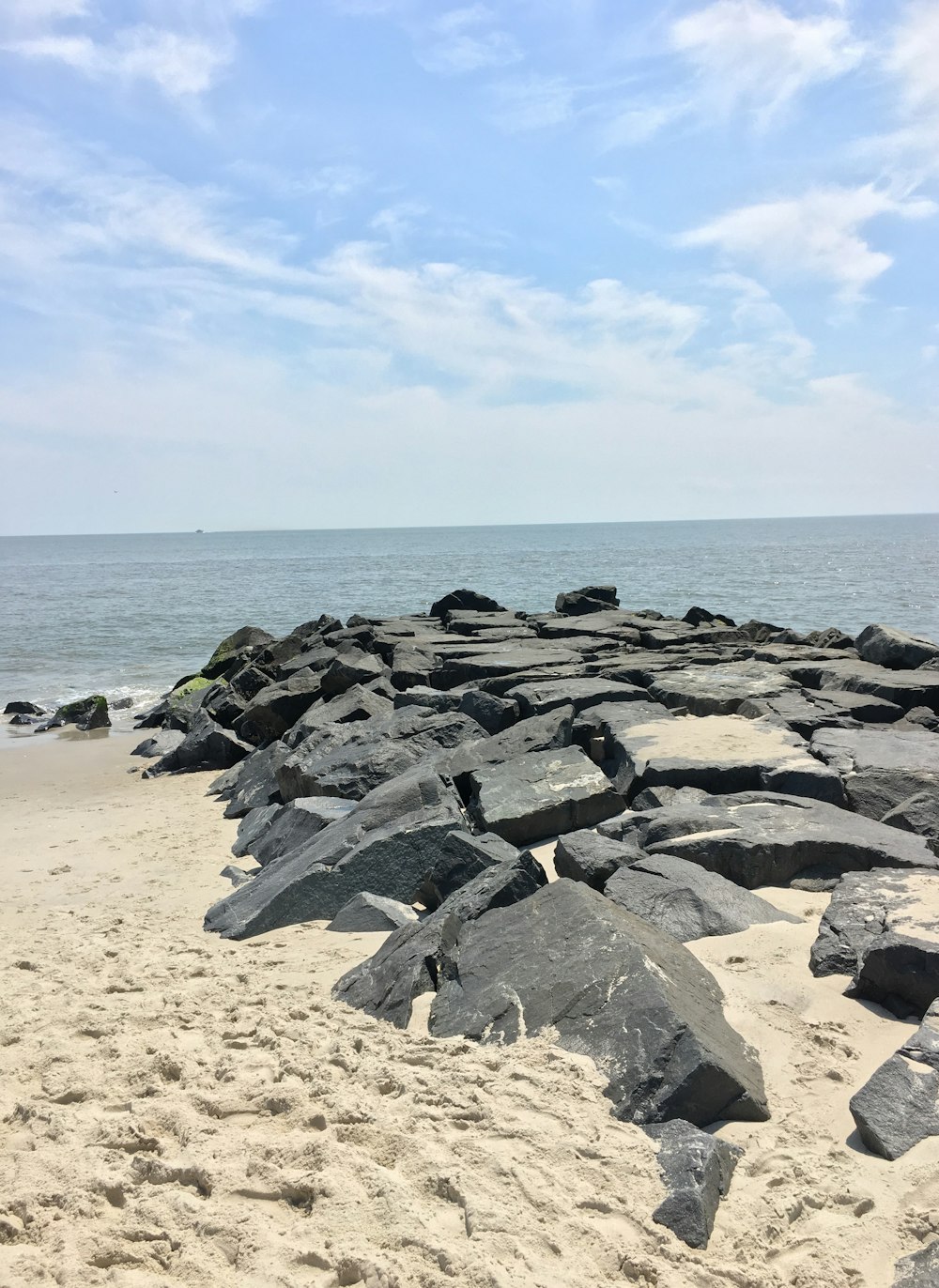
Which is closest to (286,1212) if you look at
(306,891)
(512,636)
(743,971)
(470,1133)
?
(470,1133)

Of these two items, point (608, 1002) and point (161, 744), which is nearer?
point (608, 1002)

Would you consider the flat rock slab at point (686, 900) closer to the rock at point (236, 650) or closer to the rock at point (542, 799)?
the rock at point (542, 799)

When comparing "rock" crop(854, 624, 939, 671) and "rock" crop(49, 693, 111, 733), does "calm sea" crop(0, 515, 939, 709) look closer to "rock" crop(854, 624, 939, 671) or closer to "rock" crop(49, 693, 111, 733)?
"rock" crop(49, 693, 111, 733)

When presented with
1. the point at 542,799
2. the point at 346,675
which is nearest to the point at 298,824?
the point at 542,799

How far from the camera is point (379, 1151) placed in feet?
9.49

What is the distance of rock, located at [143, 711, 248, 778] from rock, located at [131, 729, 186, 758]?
0.53 meters

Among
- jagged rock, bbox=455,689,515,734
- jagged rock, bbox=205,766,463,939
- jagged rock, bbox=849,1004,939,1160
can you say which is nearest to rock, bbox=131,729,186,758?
jagged rock, bbox=455,689,515,734

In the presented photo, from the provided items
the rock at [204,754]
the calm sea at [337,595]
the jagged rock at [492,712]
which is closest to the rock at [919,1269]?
the jagged rock at [492,712]

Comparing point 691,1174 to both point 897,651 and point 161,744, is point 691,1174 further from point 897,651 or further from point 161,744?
point 161,744

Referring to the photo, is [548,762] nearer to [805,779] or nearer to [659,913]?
[805,779]

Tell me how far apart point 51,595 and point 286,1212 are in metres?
49.3

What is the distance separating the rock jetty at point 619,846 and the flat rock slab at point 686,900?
0.04 feet

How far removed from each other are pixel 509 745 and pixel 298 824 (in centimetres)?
162

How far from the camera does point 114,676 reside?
21.2 metres
